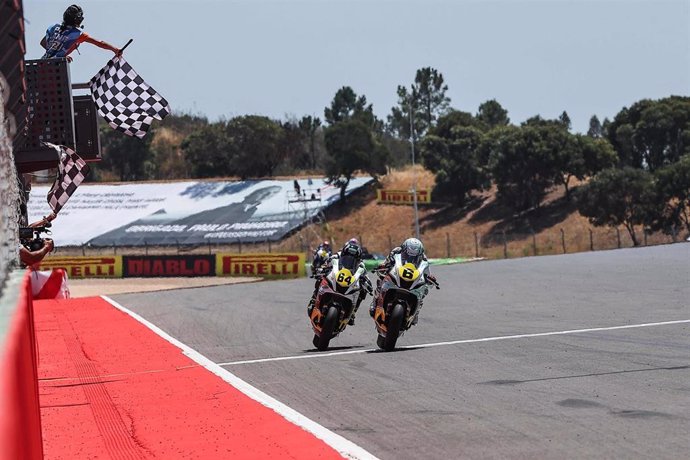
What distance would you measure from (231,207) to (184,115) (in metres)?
56.0

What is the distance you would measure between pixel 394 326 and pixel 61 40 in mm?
5081

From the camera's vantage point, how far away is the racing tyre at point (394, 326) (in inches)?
477

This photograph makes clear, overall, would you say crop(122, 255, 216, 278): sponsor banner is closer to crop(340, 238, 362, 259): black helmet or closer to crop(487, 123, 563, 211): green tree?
crop(487, 123, 563, 211): green tree

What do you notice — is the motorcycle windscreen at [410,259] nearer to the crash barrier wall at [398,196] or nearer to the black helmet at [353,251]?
the black helmet at [353,251]

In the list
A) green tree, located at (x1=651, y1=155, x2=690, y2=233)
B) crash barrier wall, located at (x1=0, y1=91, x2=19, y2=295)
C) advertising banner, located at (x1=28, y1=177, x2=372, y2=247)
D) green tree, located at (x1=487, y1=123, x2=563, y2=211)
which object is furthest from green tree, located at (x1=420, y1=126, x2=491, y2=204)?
crash barrier wall, located at (x1=0, y1=91, x2=19, y2=295)

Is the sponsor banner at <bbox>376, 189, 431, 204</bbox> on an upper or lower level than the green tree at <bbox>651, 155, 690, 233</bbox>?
upper

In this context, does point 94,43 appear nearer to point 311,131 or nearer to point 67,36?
point 67,36

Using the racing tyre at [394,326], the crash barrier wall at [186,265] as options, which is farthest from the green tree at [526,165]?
the racing tyre at [394,326]

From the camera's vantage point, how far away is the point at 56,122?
8773 mm

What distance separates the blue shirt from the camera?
938 cm

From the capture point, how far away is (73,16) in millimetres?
9656

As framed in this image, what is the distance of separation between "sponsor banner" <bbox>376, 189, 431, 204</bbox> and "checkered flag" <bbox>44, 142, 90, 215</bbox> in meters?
65.7

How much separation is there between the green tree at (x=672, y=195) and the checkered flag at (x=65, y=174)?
49439 millimetres

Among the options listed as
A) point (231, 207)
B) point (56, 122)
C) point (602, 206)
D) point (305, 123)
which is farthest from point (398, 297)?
point (305, 123)
